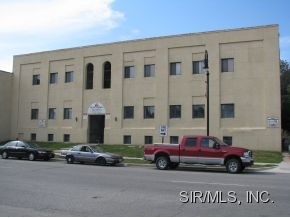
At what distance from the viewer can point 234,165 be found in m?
21.1

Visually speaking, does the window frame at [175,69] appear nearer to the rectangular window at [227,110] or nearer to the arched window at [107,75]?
the rectangular window at [227,110]

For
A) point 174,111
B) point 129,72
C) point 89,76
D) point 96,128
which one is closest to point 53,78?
point 89,76

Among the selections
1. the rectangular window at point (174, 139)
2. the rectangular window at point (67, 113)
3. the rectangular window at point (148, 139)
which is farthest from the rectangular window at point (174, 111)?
the rectangular window at point (67, 113)

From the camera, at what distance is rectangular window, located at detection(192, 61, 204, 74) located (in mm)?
39812

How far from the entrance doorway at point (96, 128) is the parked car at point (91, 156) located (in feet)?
61.0

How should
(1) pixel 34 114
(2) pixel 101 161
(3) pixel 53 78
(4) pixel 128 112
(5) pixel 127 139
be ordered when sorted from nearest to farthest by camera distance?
(2) pixel 101 161, (5) pixel 127 139, (4) pixel 128 112, (3) pixel 53 78, (1) pixel 34 114

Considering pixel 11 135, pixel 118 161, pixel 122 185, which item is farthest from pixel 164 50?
pixel 122 185

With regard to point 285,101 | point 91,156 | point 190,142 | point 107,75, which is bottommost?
point 91,156

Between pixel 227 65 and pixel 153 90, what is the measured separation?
25.6 feet

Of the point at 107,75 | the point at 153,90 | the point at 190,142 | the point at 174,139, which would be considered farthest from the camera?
the point at 107,75

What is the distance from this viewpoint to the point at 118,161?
2580 cm

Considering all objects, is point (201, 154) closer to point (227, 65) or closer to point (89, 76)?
point (227, 65)

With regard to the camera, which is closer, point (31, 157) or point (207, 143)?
point (207, 143)

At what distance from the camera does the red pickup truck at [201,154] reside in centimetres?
2123
